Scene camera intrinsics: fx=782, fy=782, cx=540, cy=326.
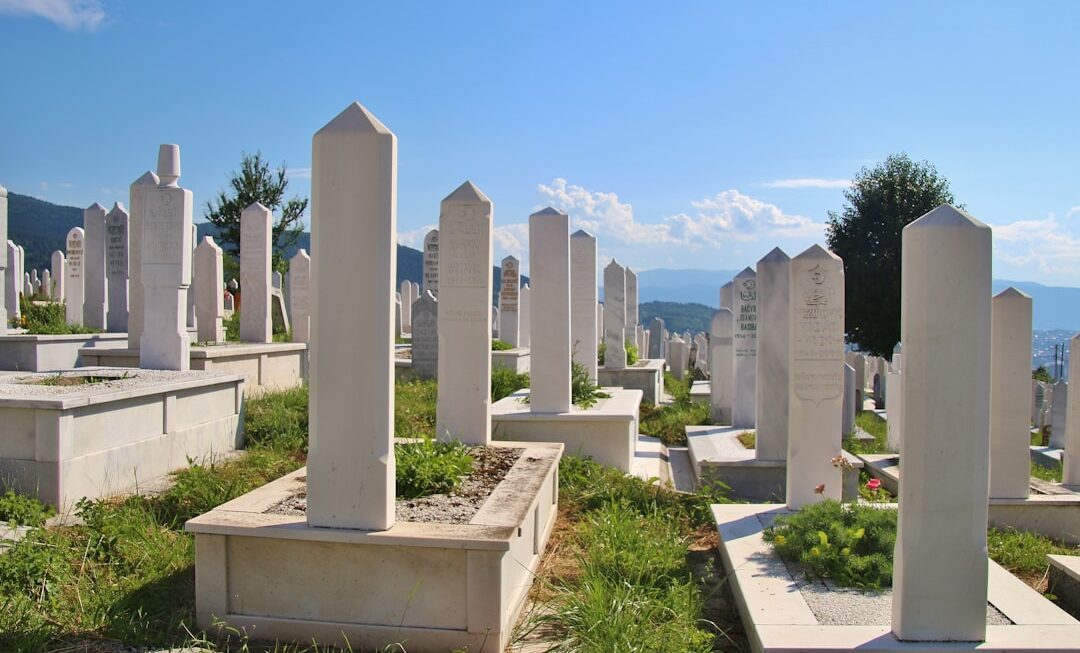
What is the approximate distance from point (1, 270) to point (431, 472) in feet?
31.1

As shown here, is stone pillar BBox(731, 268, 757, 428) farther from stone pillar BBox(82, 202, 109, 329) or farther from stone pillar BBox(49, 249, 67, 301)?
stone pillar BBox(49, 249, 67, 301)

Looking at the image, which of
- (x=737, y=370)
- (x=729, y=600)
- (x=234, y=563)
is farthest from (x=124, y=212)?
(x=729, y=600)

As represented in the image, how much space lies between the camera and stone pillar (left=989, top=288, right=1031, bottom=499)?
6.57 meters

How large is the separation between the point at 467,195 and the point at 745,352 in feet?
16.2

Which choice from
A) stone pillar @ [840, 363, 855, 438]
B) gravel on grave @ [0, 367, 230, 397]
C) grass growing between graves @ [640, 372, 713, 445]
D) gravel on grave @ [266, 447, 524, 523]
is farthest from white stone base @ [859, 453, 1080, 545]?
gravel on grave @ [0, 367, 230, 397]

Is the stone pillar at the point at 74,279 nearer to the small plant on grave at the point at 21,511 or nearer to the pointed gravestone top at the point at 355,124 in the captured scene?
the small plant on grave at the point at 21,511

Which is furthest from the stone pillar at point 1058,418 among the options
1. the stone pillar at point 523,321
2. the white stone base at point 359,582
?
the white stone base at point 359,582

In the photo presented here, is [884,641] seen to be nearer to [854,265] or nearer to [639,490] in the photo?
[639,490]

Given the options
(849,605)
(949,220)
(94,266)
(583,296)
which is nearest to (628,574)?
(849,605)

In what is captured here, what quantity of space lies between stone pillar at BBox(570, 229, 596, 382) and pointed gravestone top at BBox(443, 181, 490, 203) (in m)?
5.28

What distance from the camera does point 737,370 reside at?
33.6 ft

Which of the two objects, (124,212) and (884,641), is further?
(124,212)

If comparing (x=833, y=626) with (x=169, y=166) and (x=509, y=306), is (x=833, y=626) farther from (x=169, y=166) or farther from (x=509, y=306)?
(x=509, y=306)

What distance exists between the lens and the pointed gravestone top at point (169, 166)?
942 cm
